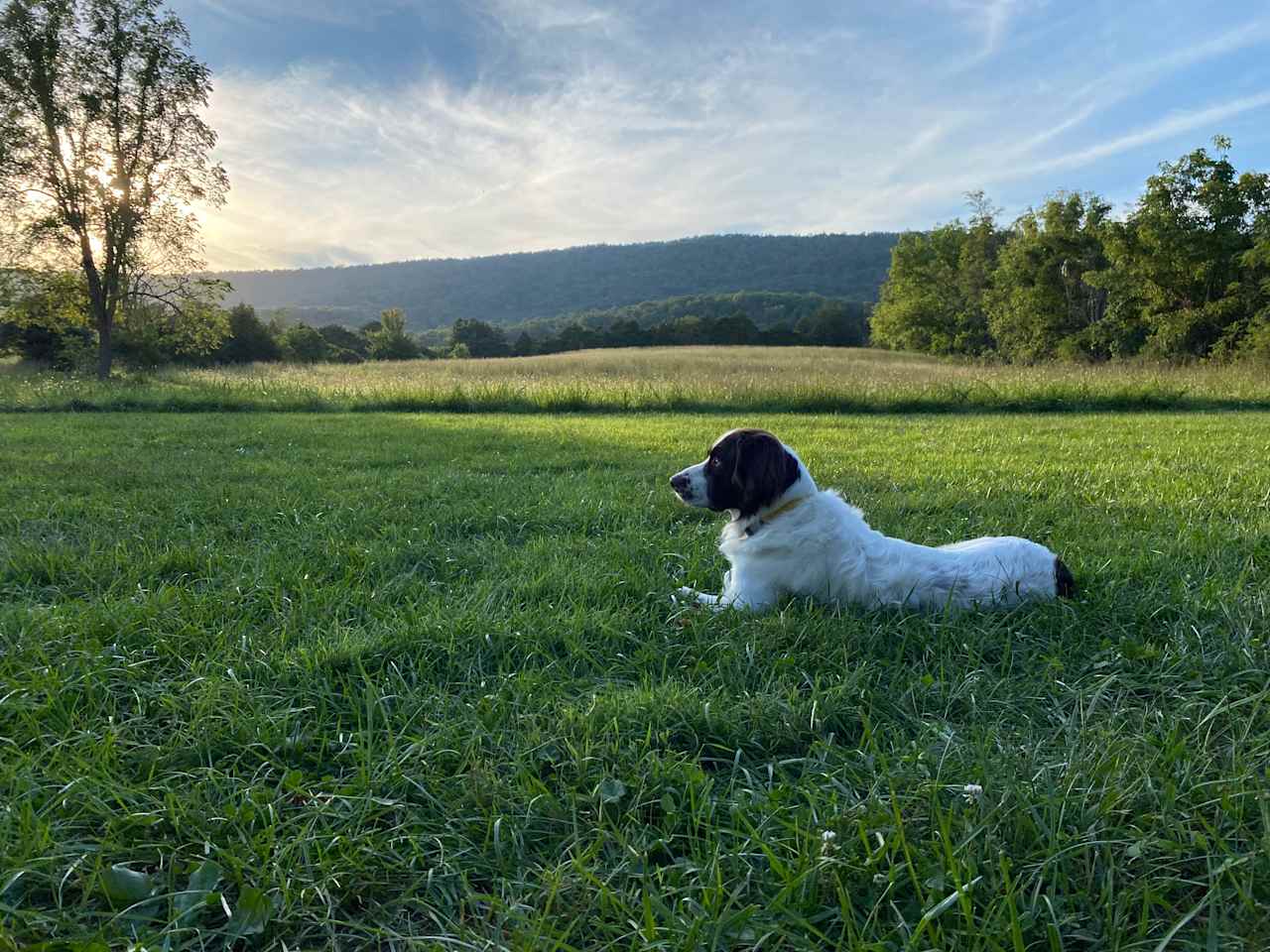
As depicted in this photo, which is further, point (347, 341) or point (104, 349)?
point (347, 341)

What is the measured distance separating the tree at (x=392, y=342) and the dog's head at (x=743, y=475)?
67.3m

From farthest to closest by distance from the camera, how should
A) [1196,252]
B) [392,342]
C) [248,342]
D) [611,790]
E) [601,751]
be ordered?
[392,342]
[248,342]
[1196,252]
[601,751]
[611,790]

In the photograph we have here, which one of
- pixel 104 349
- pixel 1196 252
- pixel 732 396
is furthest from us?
pixel 1196 252

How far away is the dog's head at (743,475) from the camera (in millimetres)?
3406

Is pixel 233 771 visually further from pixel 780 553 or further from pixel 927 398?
pixel 927 398

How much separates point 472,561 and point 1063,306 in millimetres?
43430

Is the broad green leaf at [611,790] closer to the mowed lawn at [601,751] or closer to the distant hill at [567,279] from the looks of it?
the mowed lawn at [601,751]

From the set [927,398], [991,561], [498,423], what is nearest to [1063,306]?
[927,398]

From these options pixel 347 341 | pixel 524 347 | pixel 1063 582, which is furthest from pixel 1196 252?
pixel 347 341

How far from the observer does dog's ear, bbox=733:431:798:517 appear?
340cm

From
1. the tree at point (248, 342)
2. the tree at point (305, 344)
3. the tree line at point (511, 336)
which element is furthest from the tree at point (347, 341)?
the tree at point (248, 342)

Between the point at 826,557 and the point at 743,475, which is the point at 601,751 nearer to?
the point at 826,557

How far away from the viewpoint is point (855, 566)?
316cm

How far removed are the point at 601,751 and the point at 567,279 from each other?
359 ft
